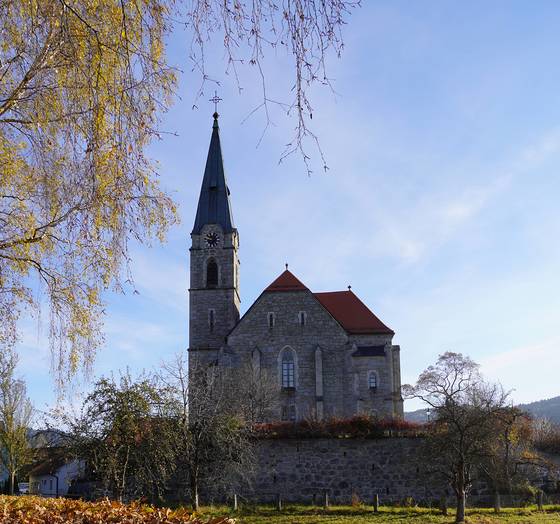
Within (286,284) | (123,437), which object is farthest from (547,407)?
(123,437)

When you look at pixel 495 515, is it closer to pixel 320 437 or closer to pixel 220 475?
pixel 320 437

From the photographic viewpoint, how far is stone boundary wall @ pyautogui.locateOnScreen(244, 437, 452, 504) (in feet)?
88.7

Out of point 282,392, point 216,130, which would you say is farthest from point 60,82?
point 216,130

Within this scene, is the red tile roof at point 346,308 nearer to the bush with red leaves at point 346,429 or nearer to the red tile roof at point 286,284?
the red tile roof at point 286,284

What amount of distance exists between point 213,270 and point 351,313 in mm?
9640

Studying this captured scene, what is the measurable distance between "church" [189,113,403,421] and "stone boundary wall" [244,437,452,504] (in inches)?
508

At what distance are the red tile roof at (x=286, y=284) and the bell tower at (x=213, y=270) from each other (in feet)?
10.6

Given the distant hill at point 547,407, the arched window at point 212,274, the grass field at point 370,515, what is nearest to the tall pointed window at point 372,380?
the arched window at point 212,274

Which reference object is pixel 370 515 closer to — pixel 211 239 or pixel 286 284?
pixel 286 284

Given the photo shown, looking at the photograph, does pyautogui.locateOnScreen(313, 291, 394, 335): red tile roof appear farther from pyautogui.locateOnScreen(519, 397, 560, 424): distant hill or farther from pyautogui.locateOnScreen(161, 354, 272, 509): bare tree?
pyautogui.locateOnScreen(519, 397, 560, 424): distant hill

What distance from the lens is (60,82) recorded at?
25.9ft

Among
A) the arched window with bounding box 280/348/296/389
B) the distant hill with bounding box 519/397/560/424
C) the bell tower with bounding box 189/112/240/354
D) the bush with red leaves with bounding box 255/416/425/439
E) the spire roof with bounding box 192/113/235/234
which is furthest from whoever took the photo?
the distant hill with bounding box 519/397/560/424

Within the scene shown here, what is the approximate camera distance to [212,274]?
47.4 meters

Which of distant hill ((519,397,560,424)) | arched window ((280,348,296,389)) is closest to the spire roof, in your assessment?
arched window ((280,348,296,389))
